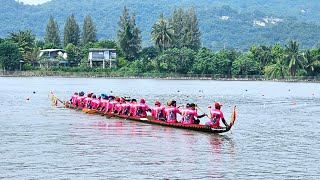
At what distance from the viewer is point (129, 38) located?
186 metres

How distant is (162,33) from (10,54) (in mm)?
37896

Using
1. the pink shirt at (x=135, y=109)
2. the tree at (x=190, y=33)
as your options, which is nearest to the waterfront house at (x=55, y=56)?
the tree at (x=190, y=33)

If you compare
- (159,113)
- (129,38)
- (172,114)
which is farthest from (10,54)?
(172,114)

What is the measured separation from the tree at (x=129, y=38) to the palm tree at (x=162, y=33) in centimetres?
654

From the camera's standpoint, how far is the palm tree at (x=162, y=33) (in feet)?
589

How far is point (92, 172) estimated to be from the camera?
32.2 m

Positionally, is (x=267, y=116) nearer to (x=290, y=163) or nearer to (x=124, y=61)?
(x=290, y=163)

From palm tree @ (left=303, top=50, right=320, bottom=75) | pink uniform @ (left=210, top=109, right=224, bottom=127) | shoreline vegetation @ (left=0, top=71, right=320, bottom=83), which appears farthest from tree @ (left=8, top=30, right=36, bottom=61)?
pink uniform @ (left=210, top=109, right=224, bottom=127)

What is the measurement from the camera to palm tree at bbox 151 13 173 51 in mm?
179375

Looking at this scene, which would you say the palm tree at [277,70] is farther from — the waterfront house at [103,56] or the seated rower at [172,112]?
the seated rower at [172,112]

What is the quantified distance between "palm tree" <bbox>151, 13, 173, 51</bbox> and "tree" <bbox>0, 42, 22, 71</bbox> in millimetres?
34134

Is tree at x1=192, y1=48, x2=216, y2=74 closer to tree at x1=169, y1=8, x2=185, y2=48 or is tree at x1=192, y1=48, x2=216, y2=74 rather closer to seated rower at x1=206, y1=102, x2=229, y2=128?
tree at x1=169, y1=8, x2=185, y2=48

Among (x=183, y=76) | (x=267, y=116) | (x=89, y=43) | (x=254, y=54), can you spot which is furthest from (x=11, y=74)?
(x=267, y=116)

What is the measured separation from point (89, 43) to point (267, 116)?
134937mm
